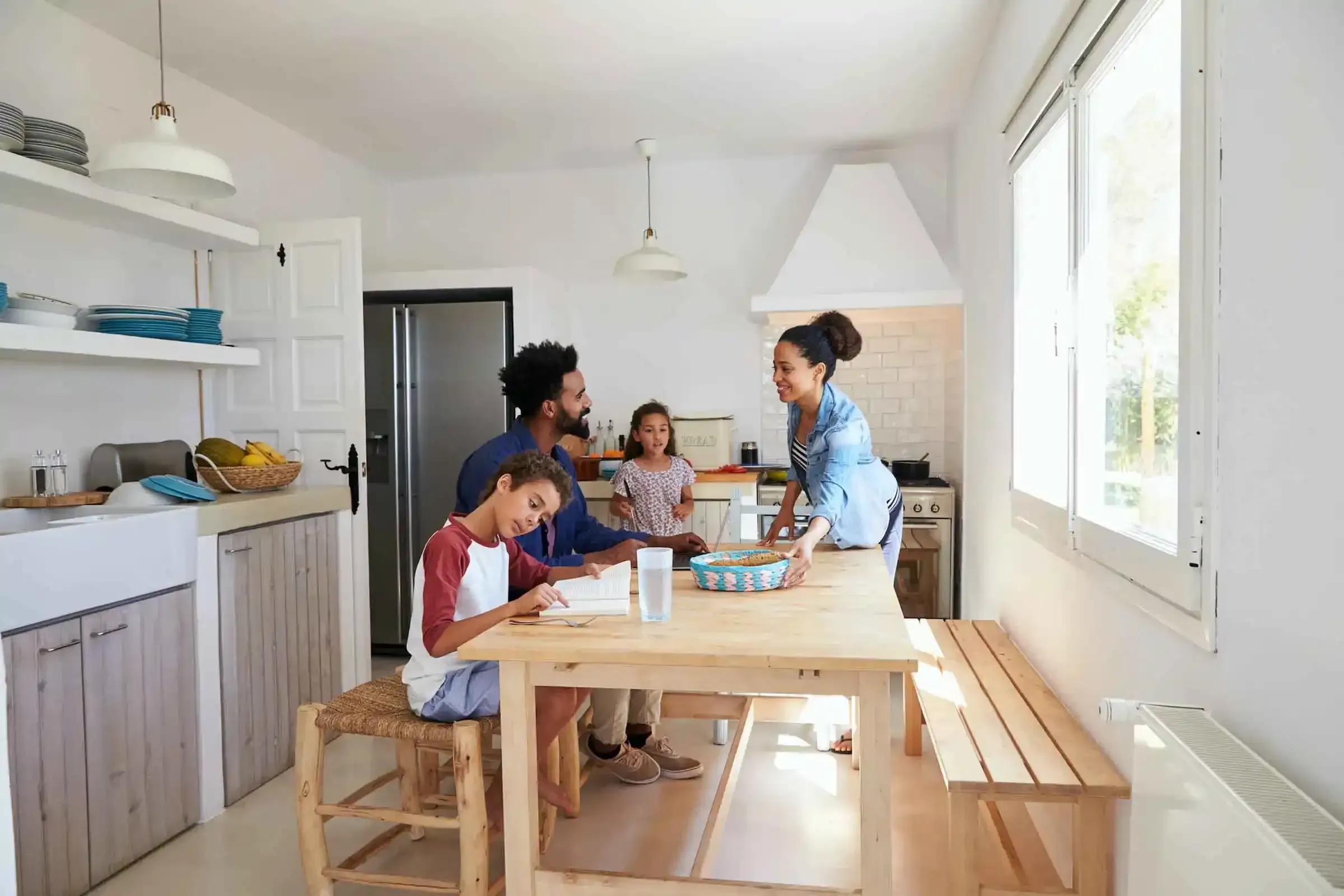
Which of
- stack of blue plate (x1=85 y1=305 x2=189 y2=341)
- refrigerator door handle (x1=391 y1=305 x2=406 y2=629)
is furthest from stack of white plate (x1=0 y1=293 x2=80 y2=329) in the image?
refrigerator door handle (x1=391 y1=305 x2=406 y2=629)

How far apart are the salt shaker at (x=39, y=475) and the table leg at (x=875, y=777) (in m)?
2.71

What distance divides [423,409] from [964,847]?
347 cm

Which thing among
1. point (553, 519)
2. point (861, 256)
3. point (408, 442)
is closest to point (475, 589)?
point (553, 519)

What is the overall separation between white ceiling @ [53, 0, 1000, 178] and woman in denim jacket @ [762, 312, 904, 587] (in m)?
1.30

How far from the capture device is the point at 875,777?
5.30ft

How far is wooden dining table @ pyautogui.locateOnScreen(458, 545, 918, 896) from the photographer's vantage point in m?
1.55

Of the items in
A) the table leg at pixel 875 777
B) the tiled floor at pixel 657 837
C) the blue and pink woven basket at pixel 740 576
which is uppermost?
the blue and pink woven basket at pixel 740 576

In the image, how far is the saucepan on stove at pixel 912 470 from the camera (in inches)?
184

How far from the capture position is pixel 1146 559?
5.16 feet

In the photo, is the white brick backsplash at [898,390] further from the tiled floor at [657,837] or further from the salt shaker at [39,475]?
the salt shaker at [39,475]

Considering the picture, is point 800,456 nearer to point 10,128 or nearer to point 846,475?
point 846,475

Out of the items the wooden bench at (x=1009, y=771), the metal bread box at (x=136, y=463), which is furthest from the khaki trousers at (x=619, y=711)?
the metal bread box at (x=136, y=463)

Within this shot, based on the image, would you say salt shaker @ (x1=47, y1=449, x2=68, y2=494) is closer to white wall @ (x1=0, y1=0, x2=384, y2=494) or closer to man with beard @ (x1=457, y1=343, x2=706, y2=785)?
white wall @ (x1=0, y1=0, x2=384, y2=494)

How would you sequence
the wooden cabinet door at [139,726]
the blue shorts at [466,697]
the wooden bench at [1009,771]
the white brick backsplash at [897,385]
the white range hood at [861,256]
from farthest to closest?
the white brick backsplash at [897,385], the white range hood at [861,256], the wooden cabinet door at [139,726], the blue shorts at [466,697], the wooden bench at [1009,771]
